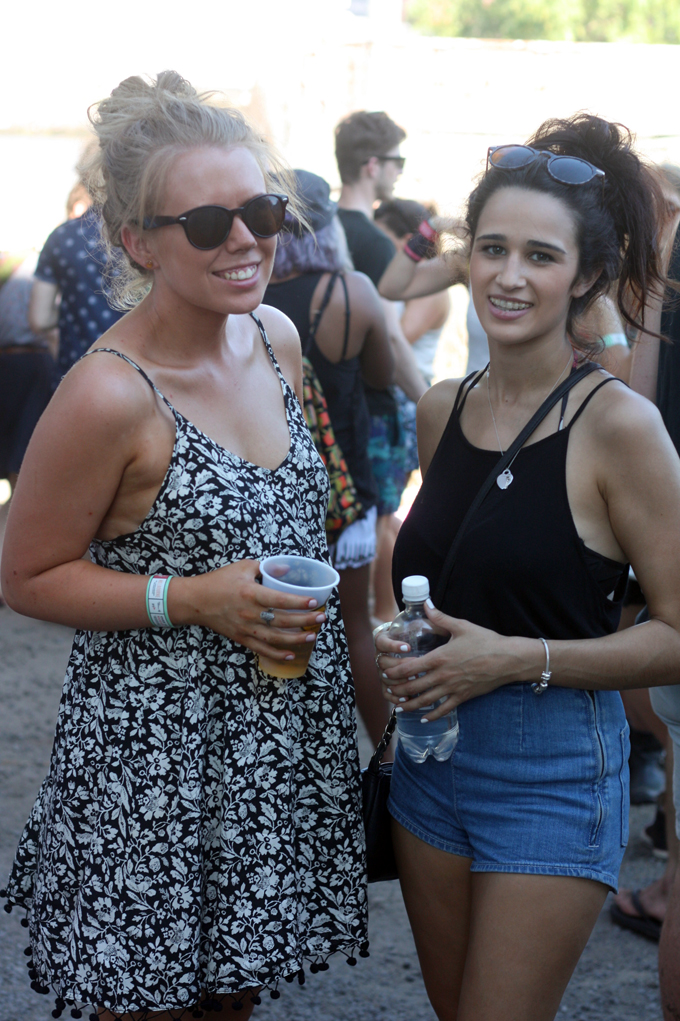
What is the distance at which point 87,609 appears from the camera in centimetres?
184

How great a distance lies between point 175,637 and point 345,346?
1.96 meters

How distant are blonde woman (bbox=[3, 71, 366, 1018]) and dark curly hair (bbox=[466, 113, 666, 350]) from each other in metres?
0.54

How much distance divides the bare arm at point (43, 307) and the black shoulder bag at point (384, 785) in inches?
152

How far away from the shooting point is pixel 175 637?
6.19 ft

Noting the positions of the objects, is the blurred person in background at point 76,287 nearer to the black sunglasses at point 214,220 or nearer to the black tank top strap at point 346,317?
the black tank top strap at point 346,317

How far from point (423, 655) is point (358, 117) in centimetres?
434

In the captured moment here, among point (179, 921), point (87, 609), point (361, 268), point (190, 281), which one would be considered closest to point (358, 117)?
point (361, 268)

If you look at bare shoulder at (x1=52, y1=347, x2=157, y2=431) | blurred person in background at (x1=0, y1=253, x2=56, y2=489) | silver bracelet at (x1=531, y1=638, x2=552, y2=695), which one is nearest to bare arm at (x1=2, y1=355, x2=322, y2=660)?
bare shoulder at (x1=52, y1=347, x2=157, y2=431)

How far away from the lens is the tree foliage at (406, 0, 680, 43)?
38688 millimetres

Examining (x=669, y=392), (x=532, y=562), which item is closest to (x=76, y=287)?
(x=669, y=392)

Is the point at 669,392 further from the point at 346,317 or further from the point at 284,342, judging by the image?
the point at 346,317

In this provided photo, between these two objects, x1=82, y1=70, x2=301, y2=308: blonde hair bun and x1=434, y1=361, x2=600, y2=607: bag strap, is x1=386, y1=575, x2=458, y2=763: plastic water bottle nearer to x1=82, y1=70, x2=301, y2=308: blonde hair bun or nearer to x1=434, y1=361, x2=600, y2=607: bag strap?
x1=434, y1=361, x2=600, y2=607: bag strap

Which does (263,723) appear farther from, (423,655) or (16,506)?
(16,506)

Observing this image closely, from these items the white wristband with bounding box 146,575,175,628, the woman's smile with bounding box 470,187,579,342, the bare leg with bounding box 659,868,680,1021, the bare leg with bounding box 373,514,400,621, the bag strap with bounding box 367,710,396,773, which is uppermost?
the woman's smile with bounding box 470,187,579,342
